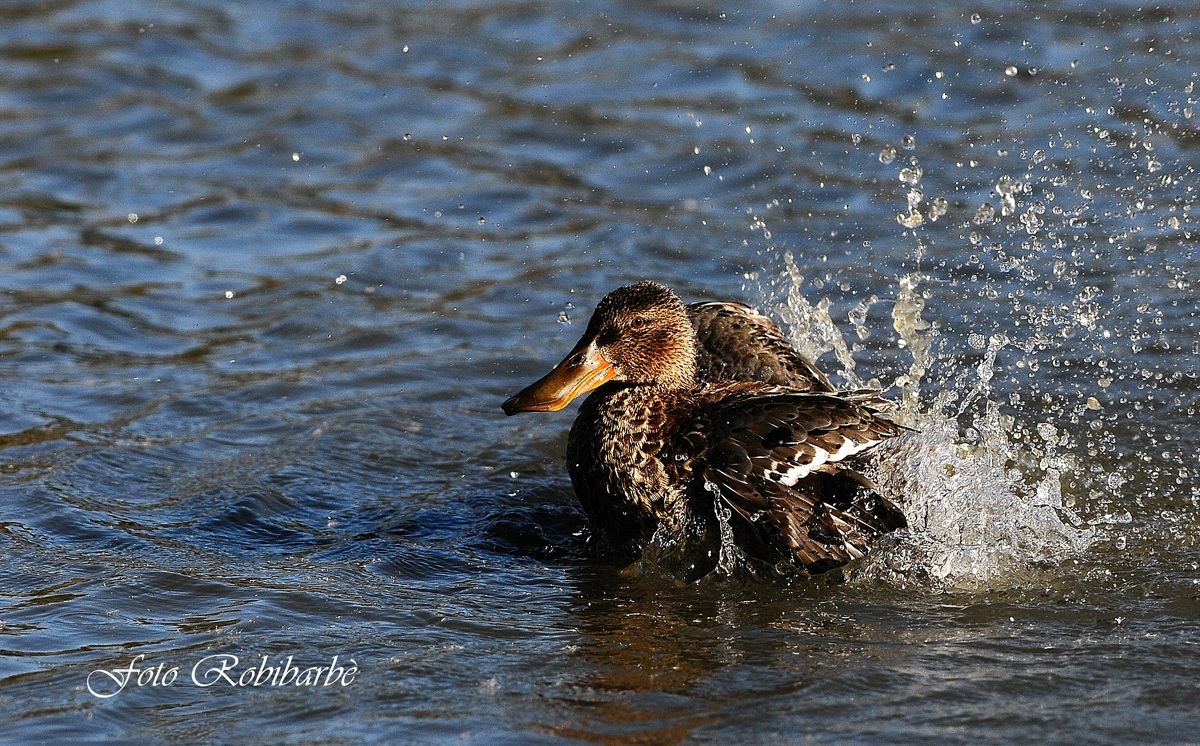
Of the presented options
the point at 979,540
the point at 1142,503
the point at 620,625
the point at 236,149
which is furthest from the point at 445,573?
the point at 236,149

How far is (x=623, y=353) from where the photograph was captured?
21.0 ft

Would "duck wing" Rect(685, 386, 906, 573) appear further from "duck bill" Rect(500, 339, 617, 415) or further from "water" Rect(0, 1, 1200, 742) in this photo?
"duck bill" Rect(500, 339, 617, 415)

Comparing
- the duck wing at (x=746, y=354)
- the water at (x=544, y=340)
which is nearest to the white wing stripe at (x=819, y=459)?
the water at (x=544, y=340)

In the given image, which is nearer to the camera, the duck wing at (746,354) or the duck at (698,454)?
the duck at (698,454)

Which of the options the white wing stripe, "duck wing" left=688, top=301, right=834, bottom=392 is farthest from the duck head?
the white wing stripe

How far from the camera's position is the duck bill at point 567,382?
6332 mm

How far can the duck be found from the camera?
19.3ft

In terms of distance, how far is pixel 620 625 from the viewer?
5.64 metres

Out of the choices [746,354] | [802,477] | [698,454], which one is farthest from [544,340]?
[802,477]

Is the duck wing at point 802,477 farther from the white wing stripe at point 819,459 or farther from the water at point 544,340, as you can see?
the water at point 544,340

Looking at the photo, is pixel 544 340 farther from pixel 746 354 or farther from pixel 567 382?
pixel 567 382

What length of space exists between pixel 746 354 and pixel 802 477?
1182mm

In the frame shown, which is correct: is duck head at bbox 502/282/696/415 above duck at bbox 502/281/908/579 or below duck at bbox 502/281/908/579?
above

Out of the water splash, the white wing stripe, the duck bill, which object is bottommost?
the water splash
